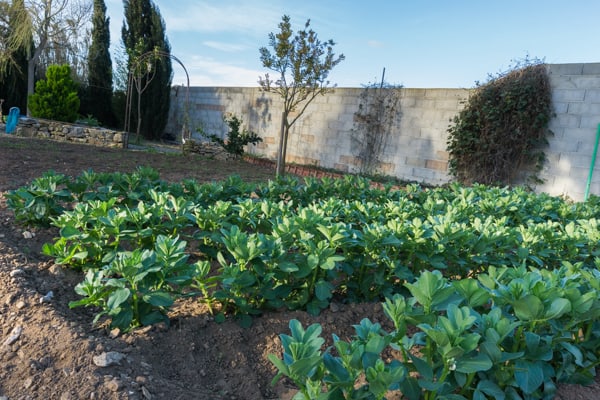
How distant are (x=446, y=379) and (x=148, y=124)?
15391 millimetres

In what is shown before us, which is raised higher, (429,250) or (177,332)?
(429,250)

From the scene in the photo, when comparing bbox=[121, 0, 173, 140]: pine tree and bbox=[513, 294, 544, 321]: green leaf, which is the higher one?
bbox=[121, 0, 173, 140]: pine tree

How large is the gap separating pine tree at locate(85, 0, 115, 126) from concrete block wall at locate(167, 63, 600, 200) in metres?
5.28

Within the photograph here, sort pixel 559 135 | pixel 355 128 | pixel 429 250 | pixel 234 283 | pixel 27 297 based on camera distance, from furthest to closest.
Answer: pixel 355 128
pixel 559 135
pixel 429 250
pixel 27 297
pixel 234 283

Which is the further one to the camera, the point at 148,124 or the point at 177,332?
the point at 148,124

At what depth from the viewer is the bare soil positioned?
1.48 m

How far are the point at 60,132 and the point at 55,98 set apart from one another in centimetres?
232

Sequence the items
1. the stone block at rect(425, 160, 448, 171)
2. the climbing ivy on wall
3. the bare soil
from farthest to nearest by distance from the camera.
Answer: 1. the stone block at rect(425, 160, 448, 171)
2. the climbing ivy on wall
3. the bare soil

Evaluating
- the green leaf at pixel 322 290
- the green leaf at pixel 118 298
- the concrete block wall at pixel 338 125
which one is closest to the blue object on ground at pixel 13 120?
the concrete block wall at pixel 338 125

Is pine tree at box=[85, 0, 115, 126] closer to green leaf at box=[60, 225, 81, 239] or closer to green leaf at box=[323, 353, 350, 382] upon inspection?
green leaf at box=[60, 225, 81, 239]

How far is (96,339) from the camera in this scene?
5.64 ft

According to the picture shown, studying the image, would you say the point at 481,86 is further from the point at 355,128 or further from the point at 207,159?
the point at 207,159

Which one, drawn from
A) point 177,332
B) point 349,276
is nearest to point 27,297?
point 177,332

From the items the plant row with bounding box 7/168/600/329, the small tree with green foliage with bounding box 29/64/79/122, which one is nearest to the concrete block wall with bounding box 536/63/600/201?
the plant row with bounding box 7/168/600/329
